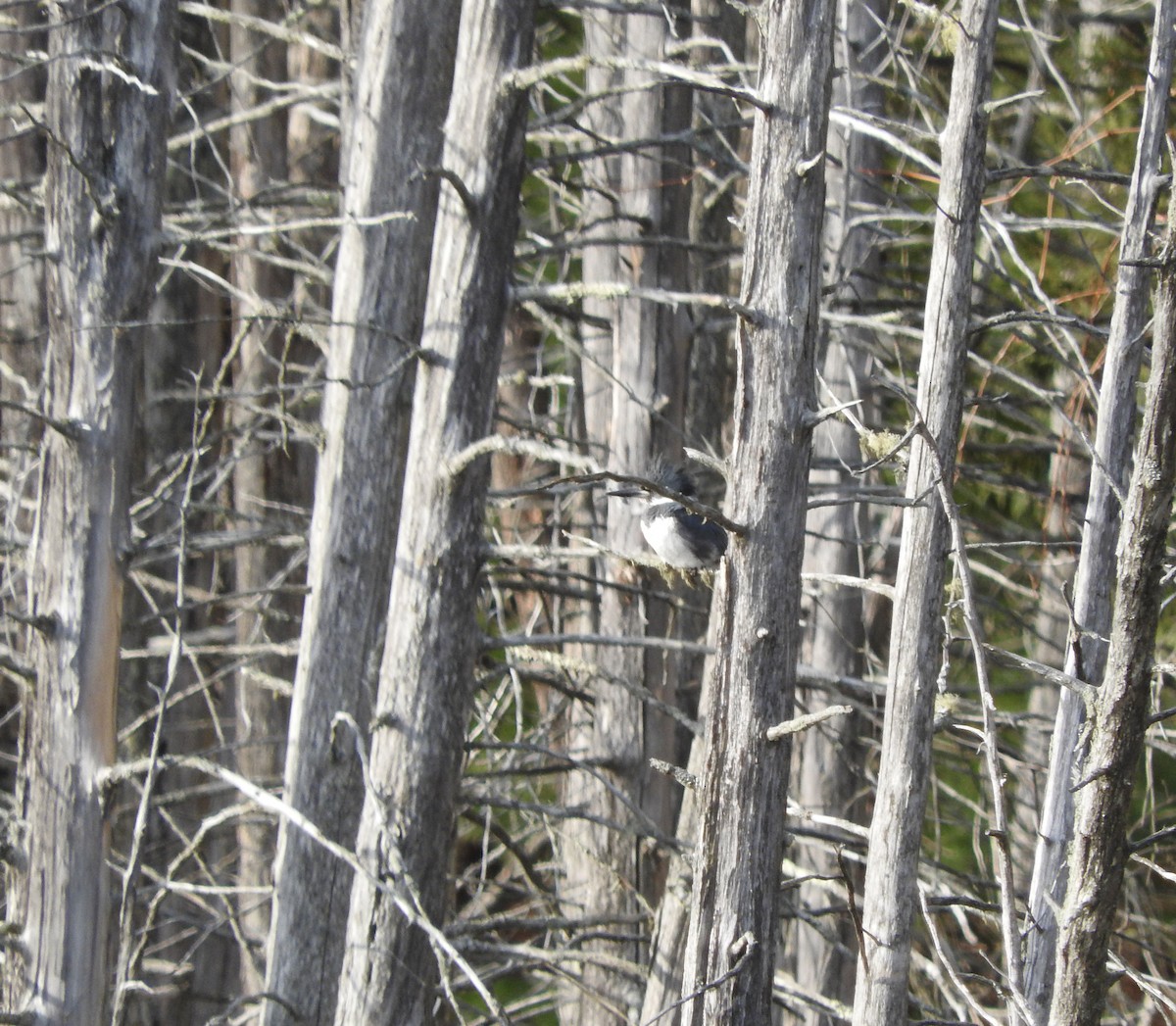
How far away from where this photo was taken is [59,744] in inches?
194

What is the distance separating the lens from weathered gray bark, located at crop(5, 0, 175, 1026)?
476cm

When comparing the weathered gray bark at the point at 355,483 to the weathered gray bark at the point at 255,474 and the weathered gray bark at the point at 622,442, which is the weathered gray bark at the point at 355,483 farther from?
the weathered gray bark at the point at 255,474

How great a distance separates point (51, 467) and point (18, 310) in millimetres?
3663

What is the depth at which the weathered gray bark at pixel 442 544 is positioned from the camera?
16.4 ft

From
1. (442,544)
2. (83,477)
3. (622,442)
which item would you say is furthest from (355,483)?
(622,442)

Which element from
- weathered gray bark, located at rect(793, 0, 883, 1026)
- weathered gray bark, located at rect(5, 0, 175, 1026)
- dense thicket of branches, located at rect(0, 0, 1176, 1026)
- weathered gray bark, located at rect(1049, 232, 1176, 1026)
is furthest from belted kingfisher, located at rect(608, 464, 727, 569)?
weathered gray bark, located at rect(1049, 232, 1176, 1026)

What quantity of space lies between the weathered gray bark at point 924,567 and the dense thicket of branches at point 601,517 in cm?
1

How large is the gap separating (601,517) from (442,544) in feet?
9.58

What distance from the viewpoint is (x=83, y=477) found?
484 centimetres

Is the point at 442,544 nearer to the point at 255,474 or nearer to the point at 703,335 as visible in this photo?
the point at 703,335

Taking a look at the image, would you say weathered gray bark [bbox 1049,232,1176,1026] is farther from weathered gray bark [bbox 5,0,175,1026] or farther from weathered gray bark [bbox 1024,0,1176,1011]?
weathered gray bark [bbox 5,0,175,1026]

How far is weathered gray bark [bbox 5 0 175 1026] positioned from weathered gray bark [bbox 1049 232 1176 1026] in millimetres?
3440

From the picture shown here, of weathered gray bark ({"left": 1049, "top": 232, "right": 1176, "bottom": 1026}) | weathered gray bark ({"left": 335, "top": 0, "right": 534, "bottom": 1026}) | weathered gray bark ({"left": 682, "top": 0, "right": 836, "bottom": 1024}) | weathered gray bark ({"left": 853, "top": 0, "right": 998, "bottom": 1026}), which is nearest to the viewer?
weathered gray bark ({"left": 1049, "top": 232, "right": 1176, "bottom": 1026})

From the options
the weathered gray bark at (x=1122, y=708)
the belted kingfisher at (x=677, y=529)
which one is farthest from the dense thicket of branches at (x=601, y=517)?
the belted kingfisher at (x=677, y=529)
